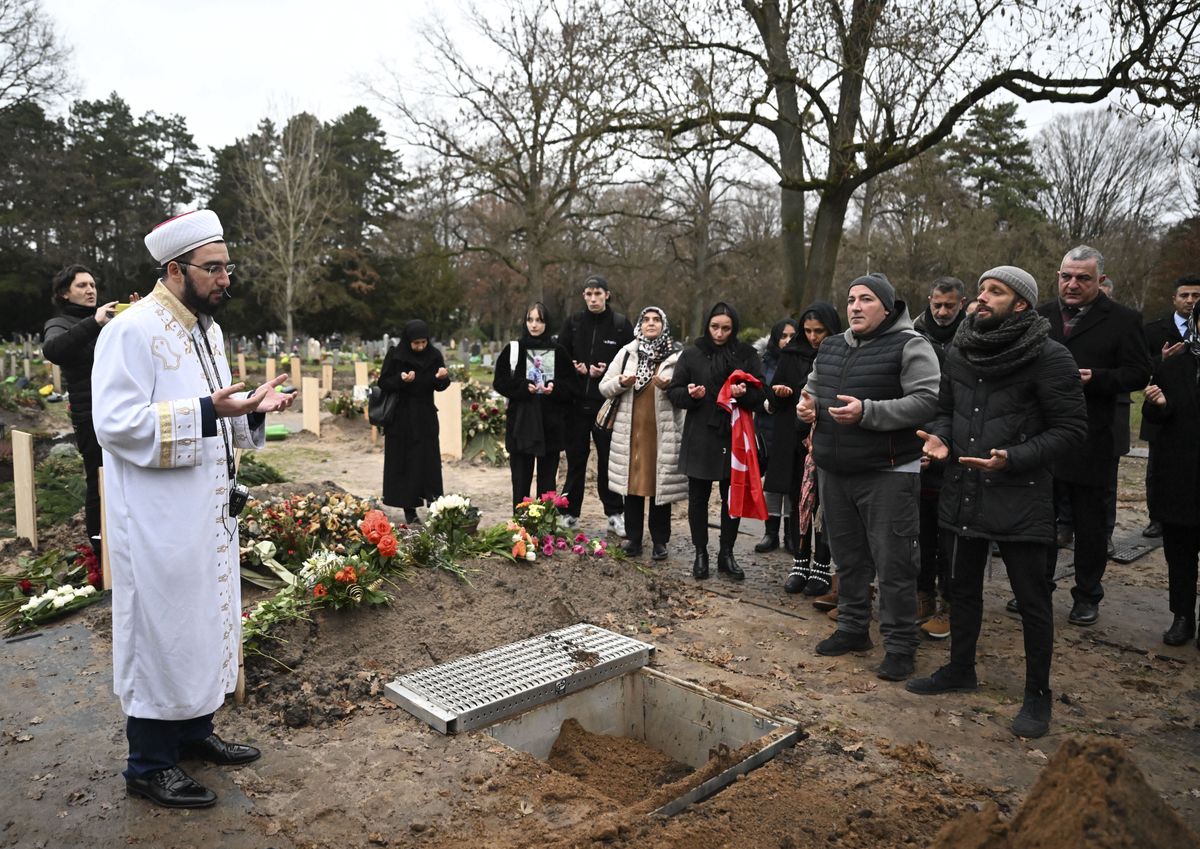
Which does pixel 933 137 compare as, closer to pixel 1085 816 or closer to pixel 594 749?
pixel 594 749

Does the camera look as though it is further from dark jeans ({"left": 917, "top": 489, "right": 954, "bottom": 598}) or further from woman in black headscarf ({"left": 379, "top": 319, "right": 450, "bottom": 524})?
woman in black headscarf ({"left": 379, "top": 319, "right": 450, "bottom": 524})

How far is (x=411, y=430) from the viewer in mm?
7918

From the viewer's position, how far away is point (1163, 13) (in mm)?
7855

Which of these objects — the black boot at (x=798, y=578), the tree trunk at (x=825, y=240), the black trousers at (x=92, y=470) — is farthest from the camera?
the tree trunk at (x=825, y=240)

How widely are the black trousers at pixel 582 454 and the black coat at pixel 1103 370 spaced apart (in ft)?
12.6

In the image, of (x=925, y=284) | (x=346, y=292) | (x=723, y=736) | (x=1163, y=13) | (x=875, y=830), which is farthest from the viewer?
Result: (x=346, y=292)

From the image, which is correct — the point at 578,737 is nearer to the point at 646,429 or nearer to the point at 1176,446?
the point at 646,429

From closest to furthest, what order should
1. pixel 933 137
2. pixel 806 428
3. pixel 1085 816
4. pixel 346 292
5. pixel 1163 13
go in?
pixel 1085 816, pixel 806 428, pixel 1163 13, pixel 933 137, pixel 346 292

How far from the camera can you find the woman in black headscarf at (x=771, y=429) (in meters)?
7.12

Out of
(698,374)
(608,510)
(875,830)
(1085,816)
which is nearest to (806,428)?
(698,374)

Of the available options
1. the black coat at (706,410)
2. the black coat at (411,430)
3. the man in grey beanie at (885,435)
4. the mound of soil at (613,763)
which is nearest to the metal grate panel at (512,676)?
the mound of soil at (613,763)

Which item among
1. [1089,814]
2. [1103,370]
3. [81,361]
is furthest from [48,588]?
[1103,370]

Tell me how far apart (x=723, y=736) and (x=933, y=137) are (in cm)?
899

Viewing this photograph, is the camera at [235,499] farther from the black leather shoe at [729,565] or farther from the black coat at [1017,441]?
the black leather shoe at [729,565]
